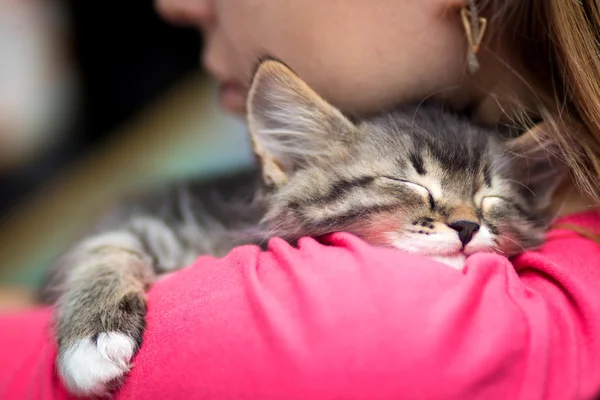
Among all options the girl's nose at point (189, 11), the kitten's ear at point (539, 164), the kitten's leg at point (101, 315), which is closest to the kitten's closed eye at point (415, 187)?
the kitten's ear at point (539, 164)

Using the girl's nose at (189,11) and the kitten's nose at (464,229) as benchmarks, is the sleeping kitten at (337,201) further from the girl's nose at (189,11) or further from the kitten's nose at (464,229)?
the girl's nose at (189,11)

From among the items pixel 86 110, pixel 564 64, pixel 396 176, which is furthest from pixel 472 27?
pixel 86 110

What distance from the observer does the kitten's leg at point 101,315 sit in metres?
0.95

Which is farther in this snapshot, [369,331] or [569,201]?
[569,201]

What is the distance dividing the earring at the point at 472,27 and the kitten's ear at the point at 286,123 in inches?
11.1

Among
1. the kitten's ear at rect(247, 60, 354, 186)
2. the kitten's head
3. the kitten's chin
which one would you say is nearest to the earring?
the kitten's head

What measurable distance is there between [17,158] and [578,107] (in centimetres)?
296

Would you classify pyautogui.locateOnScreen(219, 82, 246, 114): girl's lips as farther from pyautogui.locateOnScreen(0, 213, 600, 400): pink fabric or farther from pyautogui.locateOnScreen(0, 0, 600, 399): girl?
pyautogui.locateOnScreen(0, 213, 600, 400): pink fabric

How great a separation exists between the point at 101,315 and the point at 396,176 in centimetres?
61

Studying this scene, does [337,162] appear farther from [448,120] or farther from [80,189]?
[80,189]

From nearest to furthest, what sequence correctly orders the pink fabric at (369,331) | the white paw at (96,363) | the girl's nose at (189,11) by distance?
the pink fabric at (369,331) → the white paw at (96,363) → the girl's nose at (189,11)

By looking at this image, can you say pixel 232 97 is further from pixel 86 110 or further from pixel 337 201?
pixel 86 110

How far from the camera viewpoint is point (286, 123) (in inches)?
49.0

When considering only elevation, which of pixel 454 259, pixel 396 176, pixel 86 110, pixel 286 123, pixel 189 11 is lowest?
pixel 86 110
